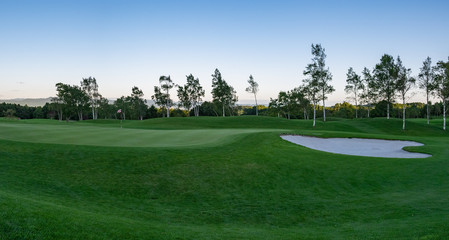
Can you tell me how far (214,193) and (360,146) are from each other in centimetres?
1712

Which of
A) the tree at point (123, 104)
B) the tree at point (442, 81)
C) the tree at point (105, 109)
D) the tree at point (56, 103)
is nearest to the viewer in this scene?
the tree at point (442, 81)

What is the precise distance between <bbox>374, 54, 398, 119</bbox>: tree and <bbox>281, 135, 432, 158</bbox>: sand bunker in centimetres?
2972

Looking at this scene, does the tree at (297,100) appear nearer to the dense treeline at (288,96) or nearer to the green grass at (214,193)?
the dense treeline at (288,96)

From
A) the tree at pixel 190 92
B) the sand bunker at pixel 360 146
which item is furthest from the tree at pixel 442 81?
the tree at pixel 190 92

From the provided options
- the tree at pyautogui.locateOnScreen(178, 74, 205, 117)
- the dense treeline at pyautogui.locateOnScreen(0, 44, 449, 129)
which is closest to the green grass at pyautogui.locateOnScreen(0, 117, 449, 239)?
the dense treeline at pyautogui.locateOnScreen(0, 44, 449, 129)

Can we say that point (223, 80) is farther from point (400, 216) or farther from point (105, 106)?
point (400, 216)

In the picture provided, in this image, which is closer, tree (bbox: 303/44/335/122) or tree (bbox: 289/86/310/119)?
tree (bbox: 303/44/335/122)

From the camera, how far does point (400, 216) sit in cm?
852

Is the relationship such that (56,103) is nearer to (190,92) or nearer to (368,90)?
(190,92)

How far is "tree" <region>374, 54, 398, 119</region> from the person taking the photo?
50125 mm

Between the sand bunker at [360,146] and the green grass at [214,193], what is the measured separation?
2.92 m

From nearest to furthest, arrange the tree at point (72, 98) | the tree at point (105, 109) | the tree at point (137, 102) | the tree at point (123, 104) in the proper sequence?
1. the tree at point (72, 98)
2. the tree at point (137, 102)
3. the tree at point (123, 104)
4. the tree at point (105, 109)

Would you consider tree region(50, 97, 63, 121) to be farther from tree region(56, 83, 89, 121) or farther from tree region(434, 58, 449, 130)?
tree region(434, 58, 449, 130)

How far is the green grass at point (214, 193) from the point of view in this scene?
6.29 m
